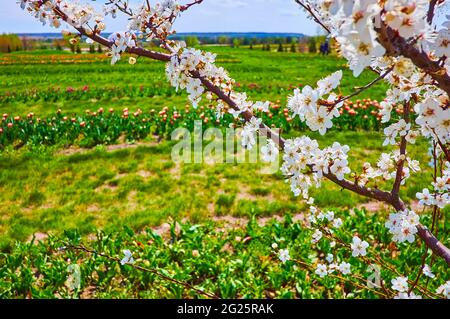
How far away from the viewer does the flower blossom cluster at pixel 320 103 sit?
1086 mm

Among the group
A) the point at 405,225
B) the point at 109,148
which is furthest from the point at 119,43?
the point at 109,148

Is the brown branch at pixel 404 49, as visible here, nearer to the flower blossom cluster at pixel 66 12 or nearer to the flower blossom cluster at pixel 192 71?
the flower blossom cluster at pixel 192 71

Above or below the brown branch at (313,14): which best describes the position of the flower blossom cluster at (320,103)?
below

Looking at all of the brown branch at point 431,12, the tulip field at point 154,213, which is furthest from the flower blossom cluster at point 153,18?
the brown branch at point 431,12

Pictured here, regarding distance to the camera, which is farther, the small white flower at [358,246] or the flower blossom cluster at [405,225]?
the small white flower at [358,246]

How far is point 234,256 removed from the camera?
3703mm

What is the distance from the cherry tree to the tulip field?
14cm

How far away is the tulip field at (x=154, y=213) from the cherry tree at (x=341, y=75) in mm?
141

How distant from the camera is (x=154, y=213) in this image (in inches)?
182

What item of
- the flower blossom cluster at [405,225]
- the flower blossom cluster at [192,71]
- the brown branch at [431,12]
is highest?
the brown branch at [431,12]

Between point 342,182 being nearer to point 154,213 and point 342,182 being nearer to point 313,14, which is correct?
point 313,14
